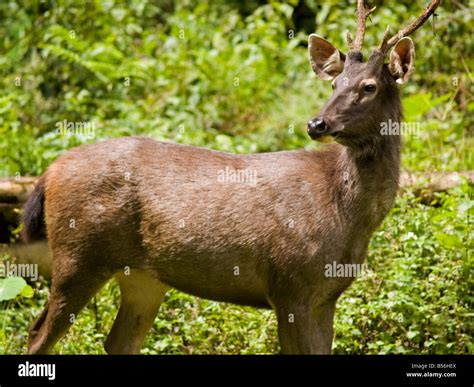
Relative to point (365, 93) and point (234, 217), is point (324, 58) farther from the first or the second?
point (234, 217)

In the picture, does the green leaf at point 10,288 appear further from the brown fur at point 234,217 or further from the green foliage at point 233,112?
the green foliage at point 233,112

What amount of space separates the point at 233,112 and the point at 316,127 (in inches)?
240

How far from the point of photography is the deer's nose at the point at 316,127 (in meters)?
6.02

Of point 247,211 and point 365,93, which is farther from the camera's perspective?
point 247,211

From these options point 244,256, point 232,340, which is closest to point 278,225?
point 244,256

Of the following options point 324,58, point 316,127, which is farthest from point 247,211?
point 324,58

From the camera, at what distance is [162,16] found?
1554 cm

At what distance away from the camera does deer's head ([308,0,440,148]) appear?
243 inches

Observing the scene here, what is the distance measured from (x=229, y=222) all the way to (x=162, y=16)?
31.7ft

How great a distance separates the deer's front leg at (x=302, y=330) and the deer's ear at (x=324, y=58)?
1.65 meters

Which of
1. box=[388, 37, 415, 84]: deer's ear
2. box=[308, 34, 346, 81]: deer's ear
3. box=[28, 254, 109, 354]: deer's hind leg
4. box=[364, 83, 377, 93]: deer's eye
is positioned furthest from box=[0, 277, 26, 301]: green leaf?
box=[388, 37, 415, 84]: deer's ear

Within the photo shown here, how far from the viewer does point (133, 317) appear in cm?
717
